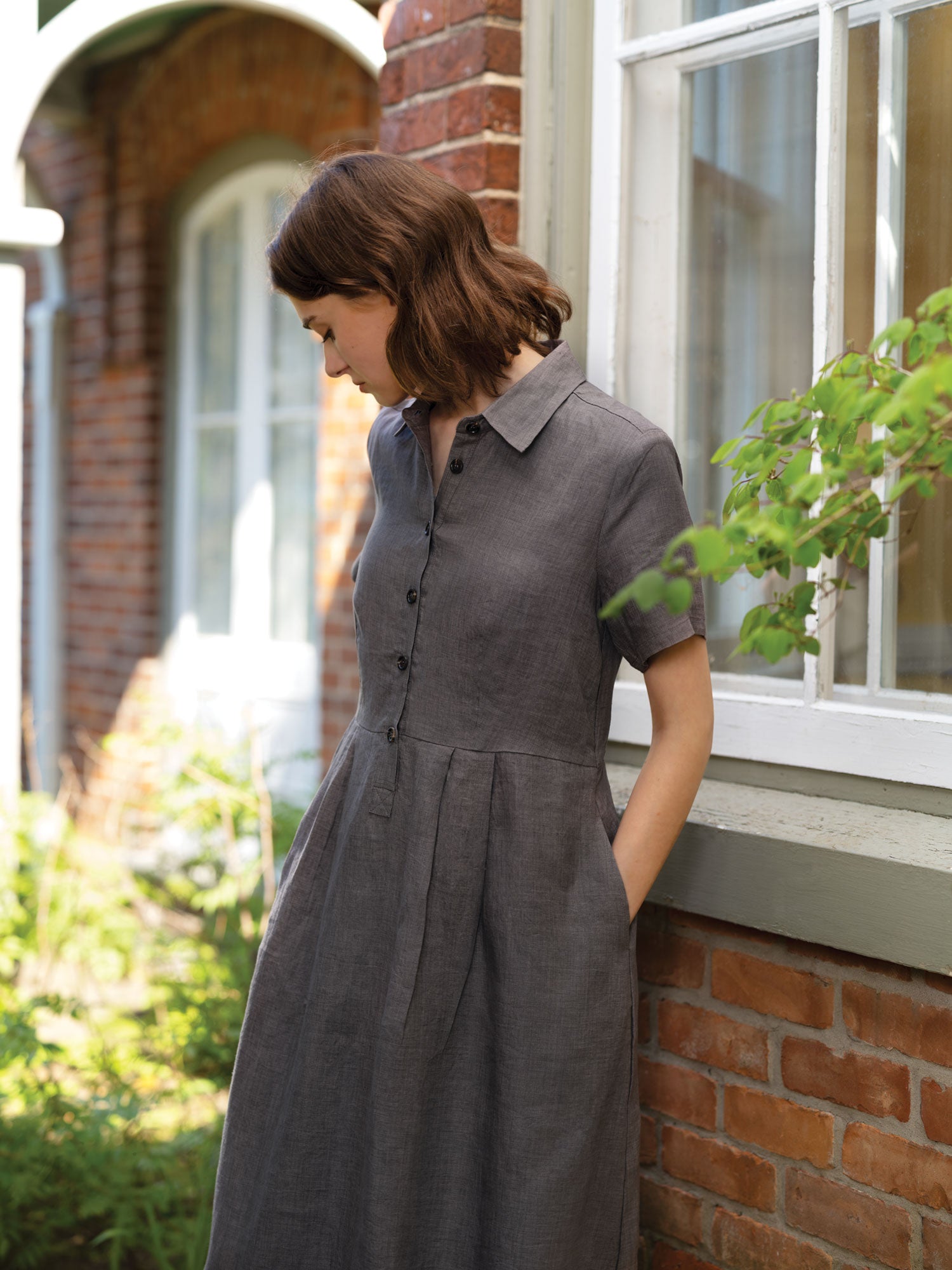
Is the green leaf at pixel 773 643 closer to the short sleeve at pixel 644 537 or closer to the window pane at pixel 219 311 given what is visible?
the short sleeve at pixel 644 537

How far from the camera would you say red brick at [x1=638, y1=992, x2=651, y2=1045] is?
2.06 meters

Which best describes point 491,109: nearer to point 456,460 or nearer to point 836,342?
point 836,342

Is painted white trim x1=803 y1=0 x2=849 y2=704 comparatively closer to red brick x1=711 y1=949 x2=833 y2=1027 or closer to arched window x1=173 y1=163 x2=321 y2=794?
red brick x1=711 y1=949 x2=833 y2=1027

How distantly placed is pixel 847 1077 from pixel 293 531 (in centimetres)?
396

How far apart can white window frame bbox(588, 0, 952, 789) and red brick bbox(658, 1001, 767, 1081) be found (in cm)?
39

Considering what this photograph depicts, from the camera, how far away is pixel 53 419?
6.32 metres

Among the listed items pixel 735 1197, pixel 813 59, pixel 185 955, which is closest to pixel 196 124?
pixel 185 955

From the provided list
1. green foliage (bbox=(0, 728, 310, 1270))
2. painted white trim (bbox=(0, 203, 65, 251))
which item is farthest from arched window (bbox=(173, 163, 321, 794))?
painted white trim (bbox=(0, 203, 65, 251))

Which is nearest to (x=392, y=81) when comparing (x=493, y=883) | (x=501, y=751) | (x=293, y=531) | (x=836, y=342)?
(x=836, y=342)

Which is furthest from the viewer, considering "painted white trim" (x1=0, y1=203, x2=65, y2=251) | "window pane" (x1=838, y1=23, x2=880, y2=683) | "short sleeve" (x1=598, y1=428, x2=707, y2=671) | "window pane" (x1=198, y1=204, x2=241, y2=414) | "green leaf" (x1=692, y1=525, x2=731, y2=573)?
"window pane" (x1=198, y1=204, x2=241, y2=414)

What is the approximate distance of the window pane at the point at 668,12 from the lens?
209 cm

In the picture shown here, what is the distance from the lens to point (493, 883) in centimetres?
165

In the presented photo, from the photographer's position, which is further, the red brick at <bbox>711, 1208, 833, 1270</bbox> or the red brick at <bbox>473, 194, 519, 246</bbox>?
the red brick at <bbox>473, 194, 519, 246</bbox>

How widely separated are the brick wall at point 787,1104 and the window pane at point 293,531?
11.3 feet
